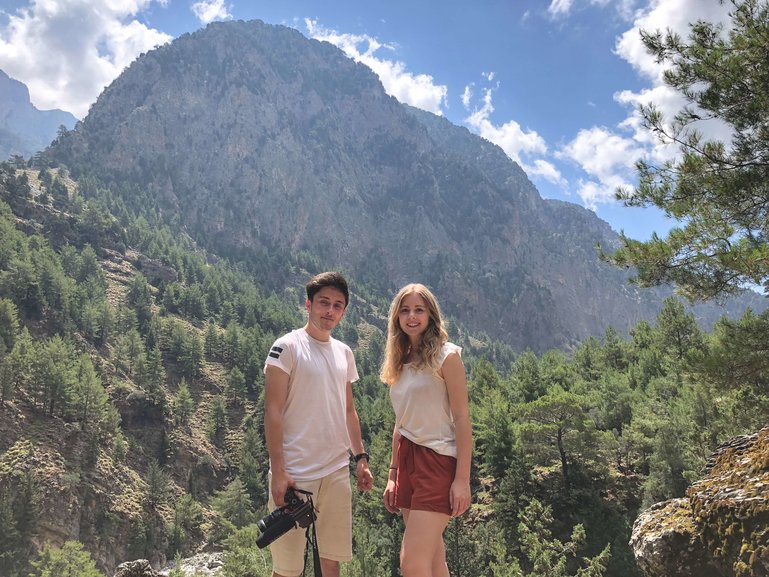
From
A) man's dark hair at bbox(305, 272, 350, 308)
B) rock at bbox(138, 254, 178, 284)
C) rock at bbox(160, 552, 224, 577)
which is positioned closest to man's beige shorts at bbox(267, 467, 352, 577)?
man's dark hair at bbox(305, 272, 350, 308)

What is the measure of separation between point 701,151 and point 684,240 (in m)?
1.51

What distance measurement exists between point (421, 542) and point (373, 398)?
86.7 m

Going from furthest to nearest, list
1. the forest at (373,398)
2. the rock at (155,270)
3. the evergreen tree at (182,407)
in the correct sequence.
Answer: the rock at (155,270) < the evergreen tree at (182,407) < the forest at (373,398)

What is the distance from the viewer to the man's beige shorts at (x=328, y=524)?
381 cm

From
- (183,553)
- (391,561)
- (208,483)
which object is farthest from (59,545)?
(391,561)

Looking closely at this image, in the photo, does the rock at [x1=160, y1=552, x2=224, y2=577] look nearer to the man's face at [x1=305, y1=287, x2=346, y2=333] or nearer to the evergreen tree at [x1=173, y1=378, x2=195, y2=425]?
the evergreen tree at [x1=173, y1=378, x2=195, y2=425]

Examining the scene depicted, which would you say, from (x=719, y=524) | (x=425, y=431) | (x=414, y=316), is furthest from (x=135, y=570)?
(x=719, y=524)

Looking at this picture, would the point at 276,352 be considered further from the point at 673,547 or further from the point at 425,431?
the point at 673,547

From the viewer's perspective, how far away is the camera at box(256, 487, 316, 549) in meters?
3.48

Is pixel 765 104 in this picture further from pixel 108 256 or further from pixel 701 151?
pixel 108 256

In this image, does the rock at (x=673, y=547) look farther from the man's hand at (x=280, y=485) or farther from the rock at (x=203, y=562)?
the rock at (x=203, y=562)

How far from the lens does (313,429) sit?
393 cm

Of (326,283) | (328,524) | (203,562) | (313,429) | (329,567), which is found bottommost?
(203,562)

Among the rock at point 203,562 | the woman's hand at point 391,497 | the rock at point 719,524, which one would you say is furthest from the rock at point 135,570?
the rock at point 203,562
